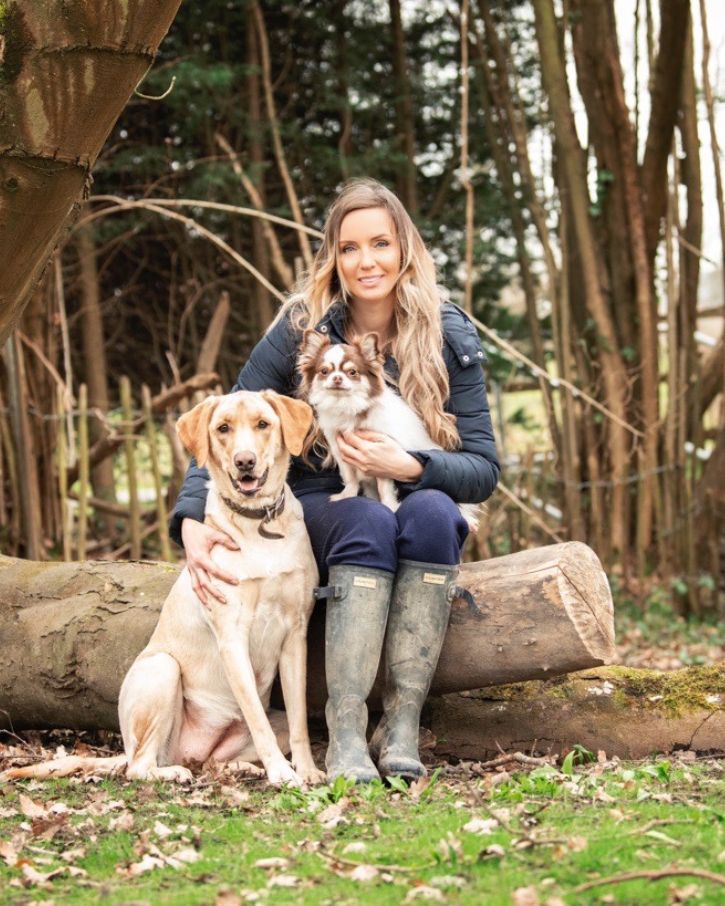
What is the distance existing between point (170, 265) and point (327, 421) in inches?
276

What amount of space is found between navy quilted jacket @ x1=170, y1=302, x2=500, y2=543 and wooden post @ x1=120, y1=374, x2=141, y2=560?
3.44m

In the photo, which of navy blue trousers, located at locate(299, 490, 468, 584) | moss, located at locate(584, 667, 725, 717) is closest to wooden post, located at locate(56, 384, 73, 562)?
navy blue trousers, located at locate(299, 490, 468, 584)

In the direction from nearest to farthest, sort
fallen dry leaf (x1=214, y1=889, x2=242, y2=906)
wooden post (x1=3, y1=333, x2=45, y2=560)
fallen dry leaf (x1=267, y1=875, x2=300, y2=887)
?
→ fallen dry leaf (x1=214, y1=889, x2=242, y2=906)
fallen dry leaf (x1=267, y1=875, x2=300, y2=887)
wooden post (x1=3, y1=333, x2=45, y2=560)

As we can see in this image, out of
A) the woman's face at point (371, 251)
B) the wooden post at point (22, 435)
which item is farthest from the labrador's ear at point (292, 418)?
the wooden post at point (22, 435)

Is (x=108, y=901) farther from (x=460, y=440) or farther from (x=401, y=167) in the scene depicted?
(x=401, y=167)

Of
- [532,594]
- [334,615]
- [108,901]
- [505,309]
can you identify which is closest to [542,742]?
[532,594]

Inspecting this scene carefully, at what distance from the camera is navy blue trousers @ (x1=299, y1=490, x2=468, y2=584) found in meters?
3.93

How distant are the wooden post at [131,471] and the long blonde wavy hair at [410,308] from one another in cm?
358

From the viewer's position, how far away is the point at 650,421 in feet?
29.6

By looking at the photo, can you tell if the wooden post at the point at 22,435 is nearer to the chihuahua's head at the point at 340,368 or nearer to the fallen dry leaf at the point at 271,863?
the chihuahua's head at the point at 340,368

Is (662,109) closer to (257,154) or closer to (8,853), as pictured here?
(257,154)

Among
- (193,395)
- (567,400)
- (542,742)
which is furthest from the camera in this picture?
(567,400)

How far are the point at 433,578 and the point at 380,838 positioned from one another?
1.13m

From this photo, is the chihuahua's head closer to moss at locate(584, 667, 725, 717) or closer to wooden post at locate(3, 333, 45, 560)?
moss at locate(584, 667, 725, 717)
